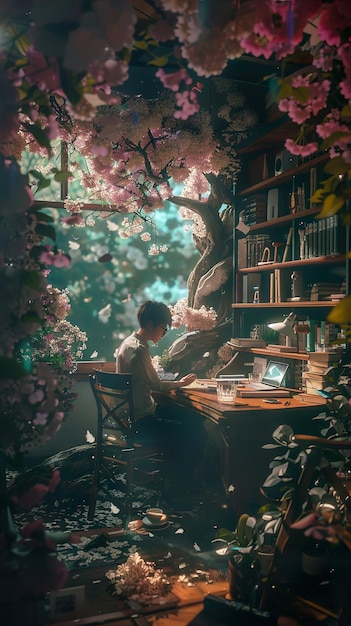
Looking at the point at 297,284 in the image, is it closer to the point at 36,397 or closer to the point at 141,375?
the point at 141,375

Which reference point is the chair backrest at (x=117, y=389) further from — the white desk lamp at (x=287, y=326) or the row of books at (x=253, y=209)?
the row of books at (x=253, y=209)

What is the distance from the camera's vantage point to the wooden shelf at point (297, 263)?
3.45 meters

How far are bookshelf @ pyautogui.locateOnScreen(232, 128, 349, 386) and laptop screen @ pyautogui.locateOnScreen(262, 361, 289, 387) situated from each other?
0.26ft

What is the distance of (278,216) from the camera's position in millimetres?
4379

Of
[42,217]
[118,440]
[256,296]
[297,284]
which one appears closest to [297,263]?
[297,284]

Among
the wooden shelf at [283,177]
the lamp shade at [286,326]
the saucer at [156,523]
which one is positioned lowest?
the saucer at [156,523]

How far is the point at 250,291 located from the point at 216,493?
1689 mm

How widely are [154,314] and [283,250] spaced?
1183 mm

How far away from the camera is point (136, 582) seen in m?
2.60

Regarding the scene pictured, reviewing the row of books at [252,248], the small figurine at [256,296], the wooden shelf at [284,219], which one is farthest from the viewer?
the small figurine at [256,296]

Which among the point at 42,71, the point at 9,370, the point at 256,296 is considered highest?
the point at 42,71

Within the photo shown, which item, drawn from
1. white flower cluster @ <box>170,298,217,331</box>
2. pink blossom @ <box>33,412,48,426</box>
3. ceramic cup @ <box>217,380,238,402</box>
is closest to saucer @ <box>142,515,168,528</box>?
ceramic cup @ <box>217,380,238,402</box>

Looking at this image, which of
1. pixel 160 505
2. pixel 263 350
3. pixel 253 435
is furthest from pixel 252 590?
pixel 263 350

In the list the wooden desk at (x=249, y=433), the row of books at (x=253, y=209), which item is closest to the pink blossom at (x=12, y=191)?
the wooden desk at (x=249, y=433)
